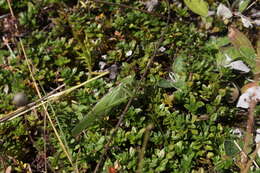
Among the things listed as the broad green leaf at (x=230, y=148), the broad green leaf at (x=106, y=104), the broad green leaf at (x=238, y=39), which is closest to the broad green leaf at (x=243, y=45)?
the broad green leaf at (x=238, y=39)

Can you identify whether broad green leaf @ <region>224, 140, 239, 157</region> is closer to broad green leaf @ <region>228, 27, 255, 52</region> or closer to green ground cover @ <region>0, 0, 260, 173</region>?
green ground cover @ <region>0, 0, 260, 173</region>

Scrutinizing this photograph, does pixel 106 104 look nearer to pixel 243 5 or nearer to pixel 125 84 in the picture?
pixel 125 84

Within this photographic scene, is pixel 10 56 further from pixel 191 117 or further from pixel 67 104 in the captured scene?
pixel 191 117

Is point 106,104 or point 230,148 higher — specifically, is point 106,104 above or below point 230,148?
above

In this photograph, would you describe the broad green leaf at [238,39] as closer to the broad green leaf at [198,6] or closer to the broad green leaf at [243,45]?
the broad green leaf at [243,45]

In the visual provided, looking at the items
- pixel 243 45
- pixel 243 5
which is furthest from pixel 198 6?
pixel 243 45

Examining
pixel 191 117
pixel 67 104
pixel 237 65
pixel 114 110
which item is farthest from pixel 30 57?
pixel 237 65

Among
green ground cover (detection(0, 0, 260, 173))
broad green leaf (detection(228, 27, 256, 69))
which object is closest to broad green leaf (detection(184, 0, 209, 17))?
green ground cover (detection(0, 0, 260, 173))
